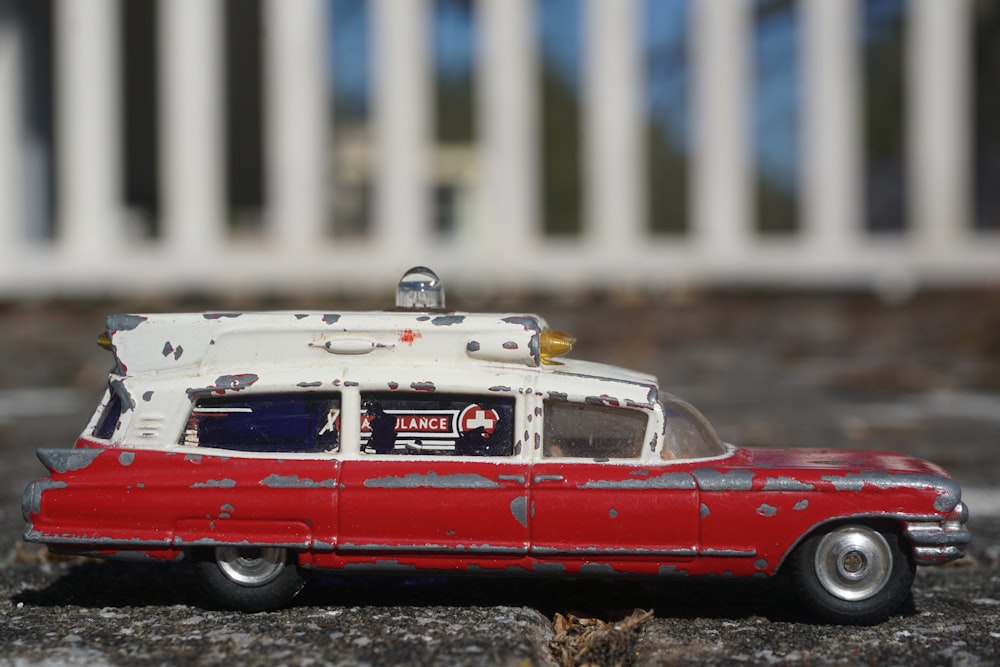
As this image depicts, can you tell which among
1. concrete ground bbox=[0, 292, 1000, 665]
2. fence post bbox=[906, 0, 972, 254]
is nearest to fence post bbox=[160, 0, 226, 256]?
fence post bbox=[906, 0, 972, 254]

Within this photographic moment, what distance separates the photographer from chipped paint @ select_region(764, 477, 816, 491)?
337 centimetres

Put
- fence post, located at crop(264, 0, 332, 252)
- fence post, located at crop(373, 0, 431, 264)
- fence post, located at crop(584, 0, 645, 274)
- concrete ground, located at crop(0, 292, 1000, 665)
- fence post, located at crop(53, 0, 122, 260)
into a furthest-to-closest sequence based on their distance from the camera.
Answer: fence post, located at crop(53, 0, 122, 260)
fence post, located at crop(264, 0, 332, 252)
fence post, located at crop(373, 0, 431, 264)
fence post, located at crop(584, 0, 645, 274)
concrete ground, located at crop(0, 292, 1000, 665)

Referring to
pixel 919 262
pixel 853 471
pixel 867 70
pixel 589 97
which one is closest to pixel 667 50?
pixel 589 97

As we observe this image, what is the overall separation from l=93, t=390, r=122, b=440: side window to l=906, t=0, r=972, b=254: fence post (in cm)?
1641

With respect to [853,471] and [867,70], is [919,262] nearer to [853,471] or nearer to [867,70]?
[867,70]

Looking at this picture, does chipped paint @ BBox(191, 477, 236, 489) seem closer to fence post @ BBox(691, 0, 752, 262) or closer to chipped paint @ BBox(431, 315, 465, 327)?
chipped paint @ BBox(431, 315, 465, 327)

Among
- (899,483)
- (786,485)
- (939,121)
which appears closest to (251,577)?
(786,485)

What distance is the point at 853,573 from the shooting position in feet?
11.1

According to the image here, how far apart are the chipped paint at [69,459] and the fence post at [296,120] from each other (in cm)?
1548

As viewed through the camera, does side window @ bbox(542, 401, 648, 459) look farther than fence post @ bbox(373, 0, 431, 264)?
No

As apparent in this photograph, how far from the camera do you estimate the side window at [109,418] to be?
3521 millimetres

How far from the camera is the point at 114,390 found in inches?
139

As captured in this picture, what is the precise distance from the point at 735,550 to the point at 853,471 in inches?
15.1

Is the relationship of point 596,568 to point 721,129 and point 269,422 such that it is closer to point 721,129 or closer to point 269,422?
point 269,422
